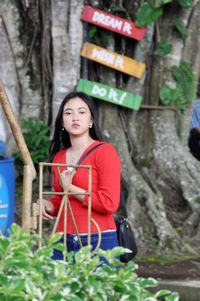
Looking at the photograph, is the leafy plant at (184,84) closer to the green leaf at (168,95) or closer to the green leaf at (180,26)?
the green leaf at (168,95)

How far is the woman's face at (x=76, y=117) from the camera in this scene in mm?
2725

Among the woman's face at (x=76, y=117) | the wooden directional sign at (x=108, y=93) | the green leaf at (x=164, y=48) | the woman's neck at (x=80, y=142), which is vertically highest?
the green leaf at (x=164, y=48)

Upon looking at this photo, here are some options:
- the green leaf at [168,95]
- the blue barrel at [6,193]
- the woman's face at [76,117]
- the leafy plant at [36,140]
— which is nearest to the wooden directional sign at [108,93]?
the green leaf at [168,95]

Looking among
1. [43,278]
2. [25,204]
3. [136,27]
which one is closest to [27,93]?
[136,27]

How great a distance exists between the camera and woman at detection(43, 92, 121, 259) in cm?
252

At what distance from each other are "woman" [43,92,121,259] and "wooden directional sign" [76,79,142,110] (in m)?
3.02

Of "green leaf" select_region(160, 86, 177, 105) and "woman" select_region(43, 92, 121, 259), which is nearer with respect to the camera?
"woman" select_region(43, 92, 121, 259)

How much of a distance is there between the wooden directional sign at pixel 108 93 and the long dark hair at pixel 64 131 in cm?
292

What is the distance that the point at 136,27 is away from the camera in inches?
243

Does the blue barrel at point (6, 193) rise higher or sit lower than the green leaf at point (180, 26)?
lower

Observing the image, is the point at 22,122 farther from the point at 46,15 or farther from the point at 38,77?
the point at 46,15

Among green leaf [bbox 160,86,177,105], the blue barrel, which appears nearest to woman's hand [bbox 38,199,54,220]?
the blue barrel

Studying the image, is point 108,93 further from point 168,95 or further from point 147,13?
point 147,13

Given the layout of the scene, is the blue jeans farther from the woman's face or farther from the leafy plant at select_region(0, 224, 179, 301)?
the leafy plant at select_region(0, 224, 179, 301)
